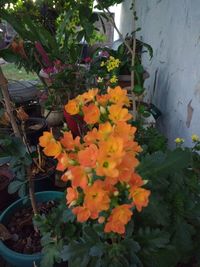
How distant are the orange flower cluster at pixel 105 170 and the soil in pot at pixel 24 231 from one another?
0.66 meters

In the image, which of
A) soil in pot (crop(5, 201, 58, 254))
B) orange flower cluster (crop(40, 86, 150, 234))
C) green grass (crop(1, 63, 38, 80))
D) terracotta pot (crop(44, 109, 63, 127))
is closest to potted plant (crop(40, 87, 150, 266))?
orange flower cluster (crop(40, 86, 150, 234))

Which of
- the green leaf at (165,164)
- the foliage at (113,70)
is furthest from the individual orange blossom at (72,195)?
the foliage at (113,70)

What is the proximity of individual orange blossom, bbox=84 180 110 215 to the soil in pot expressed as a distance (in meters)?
0.74

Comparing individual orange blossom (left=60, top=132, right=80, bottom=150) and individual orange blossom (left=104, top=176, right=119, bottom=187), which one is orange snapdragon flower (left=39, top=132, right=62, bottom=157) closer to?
individual orange blossom (left=60, top=132, right=80, bottom=150)

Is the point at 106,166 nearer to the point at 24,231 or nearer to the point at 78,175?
the point at 78,175

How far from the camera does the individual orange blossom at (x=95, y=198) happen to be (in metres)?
0.59

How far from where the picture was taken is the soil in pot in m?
1.21

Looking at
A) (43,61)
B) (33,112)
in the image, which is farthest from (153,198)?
(33,112)

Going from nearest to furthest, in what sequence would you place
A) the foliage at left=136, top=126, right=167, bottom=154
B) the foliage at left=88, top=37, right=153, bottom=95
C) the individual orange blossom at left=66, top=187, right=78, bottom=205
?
the individual orange blossom at left=66, top=187, right=78, bottom=205
the foliage at left=136, top=126, right=167, bottom=154
the foliage at left=88, top=37, right=153, bottom=95

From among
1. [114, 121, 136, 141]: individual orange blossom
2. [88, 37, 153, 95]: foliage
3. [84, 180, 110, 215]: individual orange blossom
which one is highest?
[114, 121, 136, 141]: individual orange blossom

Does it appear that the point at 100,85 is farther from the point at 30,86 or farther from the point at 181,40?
the point at 30,86

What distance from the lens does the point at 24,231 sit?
4.28 ft

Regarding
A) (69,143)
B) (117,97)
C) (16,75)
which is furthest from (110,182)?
(16,75)

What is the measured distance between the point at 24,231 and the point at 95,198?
851 millimetres
